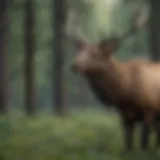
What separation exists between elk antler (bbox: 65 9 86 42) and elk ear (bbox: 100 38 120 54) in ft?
0.29

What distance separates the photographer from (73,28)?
2.81m

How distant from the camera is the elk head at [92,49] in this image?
108 inches

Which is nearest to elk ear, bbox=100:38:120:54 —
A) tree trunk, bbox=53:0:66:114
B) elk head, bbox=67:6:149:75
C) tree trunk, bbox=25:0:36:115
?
elk head, bbox=67:6:149:75

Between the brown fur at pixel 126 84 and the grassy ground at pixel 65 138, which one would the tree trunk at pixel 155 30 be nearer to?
the brown fur at pixel 126 84

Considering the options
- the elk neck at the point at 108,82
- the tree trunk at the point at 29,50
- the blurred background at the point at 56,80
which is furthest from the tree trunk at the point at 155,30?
the tree trunk at the point at 29,50

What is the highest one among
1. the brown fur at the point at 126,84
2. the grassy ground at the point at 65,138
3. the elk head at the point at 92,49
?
the elk head at the point at 92,49

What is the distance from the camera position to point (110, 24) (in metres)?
2.81

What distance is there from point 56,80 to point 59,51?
0.21 meters

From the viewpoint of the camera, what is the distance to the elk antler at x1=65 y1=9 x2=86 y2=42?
110 inches

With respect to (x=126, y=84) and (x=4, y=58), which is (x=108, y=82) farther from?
(x=4, y=58)

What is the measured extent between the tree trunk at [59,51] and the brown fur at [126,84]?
18 cm

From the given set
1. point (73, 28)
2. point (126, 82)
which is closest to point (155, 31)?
point (126, 82)

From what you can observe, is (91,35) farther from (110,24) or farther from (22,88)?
(22,88)

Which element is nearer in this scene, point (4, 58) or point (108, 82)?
point (108, 82)
